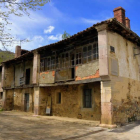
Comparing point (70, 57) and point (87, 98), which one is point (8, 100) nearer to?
point (70, 57)

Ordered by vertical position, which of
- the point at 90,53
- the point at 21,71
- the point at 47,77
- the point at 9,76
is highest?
the point at 90,53

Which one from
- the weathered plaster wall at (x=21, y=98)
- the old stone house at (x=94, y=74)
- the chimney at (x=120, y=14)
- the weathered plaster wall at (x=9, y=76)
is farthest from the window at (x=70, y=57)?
the weathered plaster wall at (x=9, y=76)

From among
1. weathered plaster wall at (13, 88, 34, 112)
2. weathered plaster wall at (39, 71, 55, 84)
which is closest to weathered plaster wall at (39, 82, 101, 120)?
weathered plaster wall at (39, 71, 55, 84)

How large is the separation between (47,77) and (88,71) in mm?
4056

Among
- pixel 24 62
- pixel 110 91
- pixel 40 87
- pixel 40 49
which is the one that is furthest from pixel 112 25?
pixel 24 62

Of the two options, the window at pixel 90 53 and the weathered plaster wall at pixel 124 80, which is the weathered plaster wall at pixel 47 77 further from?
the weathered plaster wall at pixel 124 80

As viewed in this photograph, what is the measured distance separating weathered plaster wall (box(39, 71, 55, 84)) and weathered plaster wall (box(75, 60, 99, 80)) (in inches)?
101

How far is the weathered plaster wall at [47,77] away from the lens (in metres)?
11.9

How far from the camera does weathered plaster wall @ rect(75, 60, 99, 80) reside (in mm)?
8875

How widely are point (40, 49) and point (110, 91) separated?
271 inches

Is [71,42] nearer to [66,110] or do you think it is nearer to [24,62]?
[66,110]

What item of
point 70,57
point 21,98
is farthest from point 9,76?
point 70,57

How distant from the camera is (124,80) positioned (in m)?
9.51

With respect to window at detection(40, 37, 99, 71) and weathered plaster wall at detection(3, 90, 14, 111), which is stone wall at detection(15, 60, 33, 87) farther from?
window at detection(40, 37, 99, 71)
